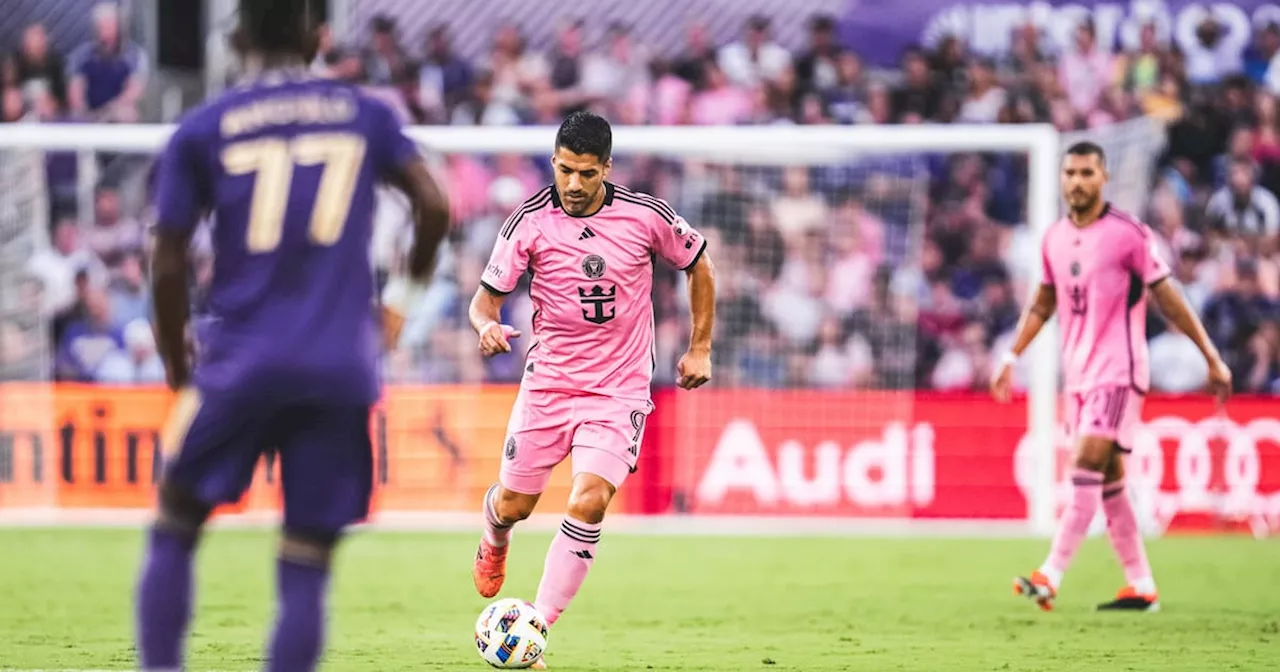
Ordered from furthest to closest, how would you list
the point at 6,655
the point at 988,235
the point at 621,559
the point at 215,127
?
the point at 988,235, the point at 621,559, the point at 6,655, the point at 215,127

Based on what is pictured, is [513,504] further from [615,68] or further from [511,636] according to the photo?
[615,68]

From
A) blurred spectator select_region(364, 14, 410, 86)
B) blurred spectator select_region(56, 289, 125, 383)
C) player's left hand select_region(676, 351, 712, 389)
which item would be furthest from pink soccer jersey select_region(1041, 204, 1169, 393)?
blurred spectator select_region(364, 14, 410, 86)

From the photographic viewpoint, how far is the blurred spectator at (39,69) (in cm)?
2112

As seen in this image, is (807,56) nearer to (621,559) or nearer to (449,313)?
(449,313)

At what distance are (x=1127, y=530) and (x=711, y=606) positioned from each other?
8.10 ft

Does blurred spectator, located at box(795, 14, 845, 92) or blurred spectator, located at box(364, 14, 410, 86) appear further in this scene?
blurred spectator, located at box(364, 14, 410, 86)

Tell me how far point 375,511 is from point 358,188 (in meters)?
12.5

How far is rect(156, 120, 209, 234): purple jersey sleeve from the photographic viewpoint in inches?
204

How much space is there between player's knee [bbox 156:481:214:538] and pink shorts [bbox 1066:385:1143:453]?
6847 mm

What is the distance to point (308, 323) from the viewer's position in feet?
17.1

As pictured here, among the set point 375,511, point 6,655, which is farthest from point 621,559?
point 6,655

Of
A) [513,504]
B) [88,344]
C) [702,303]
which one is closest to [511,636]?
[513,504]

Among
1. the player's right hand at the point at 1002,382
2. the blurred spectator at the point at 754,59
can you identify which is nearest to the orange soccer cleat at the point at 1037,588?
the player's right hand at the point at 1002,382

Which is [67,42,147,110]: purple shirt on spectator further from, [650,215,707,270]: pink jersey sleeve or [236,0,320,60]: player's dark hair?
[236,0,320,60]: player's dark hair
